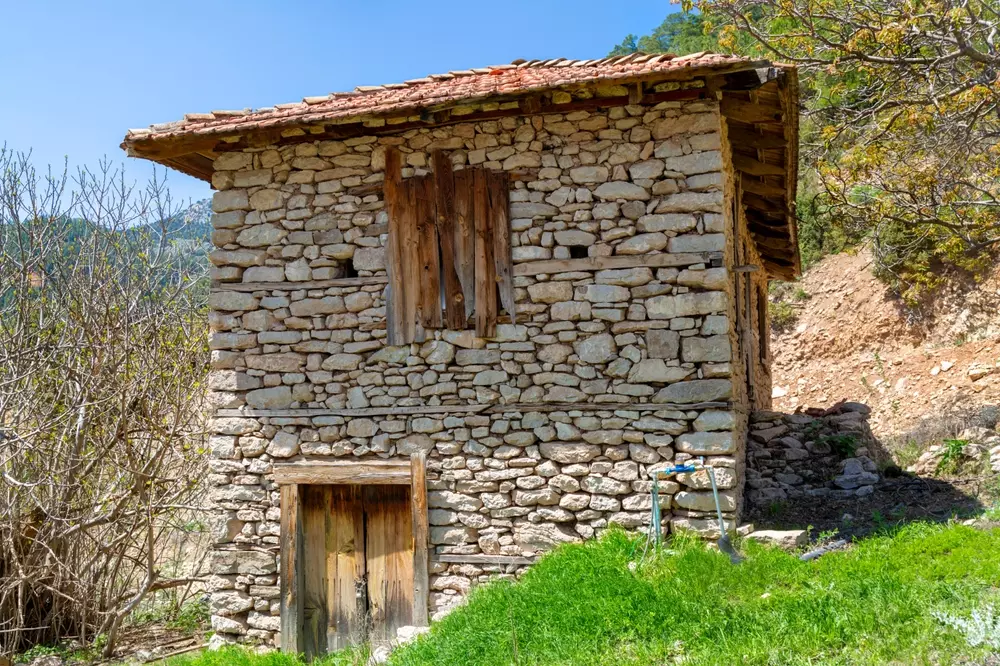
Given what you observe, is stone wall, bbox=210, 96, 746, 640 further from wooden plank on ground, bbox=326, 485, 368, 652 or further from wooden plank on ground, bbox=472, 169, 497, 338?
wooden plank on ground, bbox=326, 485, 368, 652

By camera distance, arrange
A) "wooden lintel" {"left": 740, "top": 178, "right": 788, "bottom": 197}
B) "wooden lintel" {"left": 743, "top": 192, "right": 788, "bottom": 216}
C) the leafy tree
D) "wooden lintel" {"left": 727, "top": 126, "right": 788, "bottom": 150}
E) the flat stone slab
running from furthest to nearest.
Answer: the leafy tree < "wooden lintel" {"left": 743, "top": 192, "right": 788, "bottom": 216} < "wooden lintel" {"left": 740, "top": 178, "right": 788, "bottom": 197} < "wooden lintel" {"left": 727, "top": 126, "right": 788, "bottom": 150} < the flat stone slab

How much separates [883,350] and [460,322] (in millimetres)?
12391

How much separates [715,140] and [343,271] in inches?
141

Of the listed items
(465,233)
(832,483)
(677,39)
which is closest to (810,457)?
(832,483)

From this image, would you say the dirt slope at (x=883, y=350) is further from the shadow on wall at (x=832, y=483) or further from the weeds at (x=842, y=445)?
the weeds at (x=842, y=445)

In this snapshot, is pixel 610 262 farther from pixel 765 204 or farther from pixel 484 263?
pixel 765 204

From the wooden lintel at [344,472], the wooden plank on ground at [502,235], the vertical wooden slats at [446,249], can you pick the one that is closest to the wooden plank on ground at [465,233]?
the vertical wooden slats at [446,249]

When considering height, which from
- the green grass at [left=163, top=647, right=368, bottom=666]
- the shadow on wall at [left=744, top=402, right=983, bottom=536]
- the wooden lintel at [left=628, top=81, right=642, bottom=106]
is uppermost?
the wooden lintel at [left=628, top=81, right=642, bottom=106]

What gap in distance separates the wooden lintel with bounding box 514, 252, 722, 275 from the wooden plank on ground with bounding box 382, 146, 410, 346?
111 cm

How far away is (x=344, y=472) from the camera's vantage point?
7570 mm

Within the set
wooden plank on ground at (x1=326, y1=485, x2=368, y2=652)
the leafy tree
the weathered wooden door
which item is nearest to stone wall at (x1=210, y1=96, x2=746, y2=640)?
the weathered wooden door

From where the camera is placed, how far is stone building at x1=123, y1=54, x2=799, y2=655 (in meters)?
6.93

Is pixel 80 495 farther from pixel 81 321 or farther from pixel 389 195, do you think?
pixel 389 195

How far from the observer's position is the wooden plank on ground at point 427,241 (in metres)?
7.56
